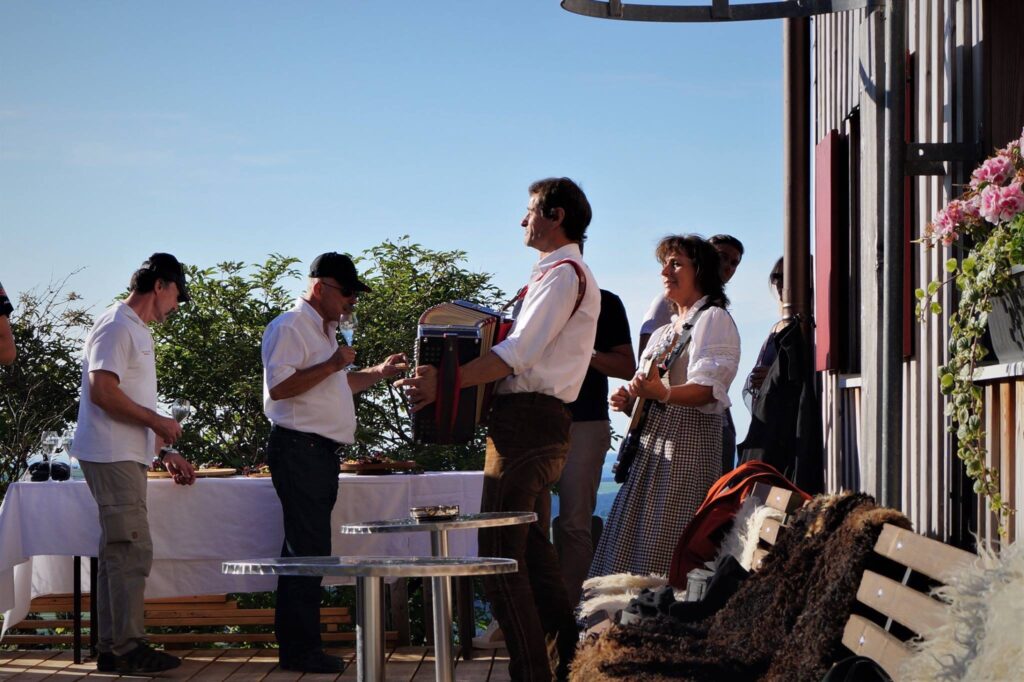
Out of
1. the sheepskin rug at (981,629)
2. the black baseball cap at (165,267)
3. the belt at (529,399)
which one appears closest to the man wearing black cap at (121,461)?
the black baseball cap at (165,267)

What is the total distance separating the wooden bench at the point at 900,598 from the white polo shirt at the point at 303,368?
11.3 ft

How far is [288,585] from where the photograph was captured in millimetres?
6242

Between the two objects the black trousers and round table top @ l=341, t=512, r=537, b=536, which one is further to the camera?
the black trousers

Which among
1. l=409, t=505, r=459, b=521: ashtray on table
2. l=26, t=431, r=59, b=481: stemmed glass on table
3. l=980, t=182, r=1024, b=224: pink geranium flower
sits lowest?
l=26, t=431, r=59, b=481: stemmed glass on table

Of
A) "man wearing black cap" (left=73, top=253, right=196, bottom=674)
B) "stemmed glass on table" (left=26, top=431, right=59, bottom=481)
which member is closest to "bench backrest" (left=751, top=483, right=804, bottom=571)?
"man wearing black cap" (left=73, top=253, right=196, bottom=674)

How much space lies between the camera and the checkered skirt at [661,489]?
17.8ft

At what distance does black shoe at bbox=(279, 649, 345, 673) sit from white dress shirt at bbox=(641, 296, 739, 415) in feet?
6.95

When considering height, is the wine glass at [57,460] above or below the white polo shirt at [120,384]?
below

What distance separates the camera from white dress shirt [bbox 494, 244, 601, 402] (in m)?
4.50

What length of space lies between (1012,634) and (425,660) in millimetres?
4993

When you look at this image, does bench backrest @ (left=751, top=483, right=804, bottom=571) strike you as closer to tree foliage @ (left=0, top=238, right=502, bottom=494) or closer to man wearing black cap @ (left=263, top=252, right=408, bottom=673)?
man wearing black cap @ (left=263, top=252, right=408, bottom=673)

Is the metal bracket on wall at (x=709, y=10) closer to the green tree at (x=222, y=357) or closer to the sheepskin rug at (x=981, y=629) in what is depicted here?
the sheepskin rug at (x=981, y=629)

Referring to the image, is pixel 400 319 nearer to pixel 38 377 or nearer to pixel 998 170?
pixel 38 377

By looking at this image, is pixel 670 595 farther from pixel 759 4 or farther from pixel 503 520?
pixel 759 4
